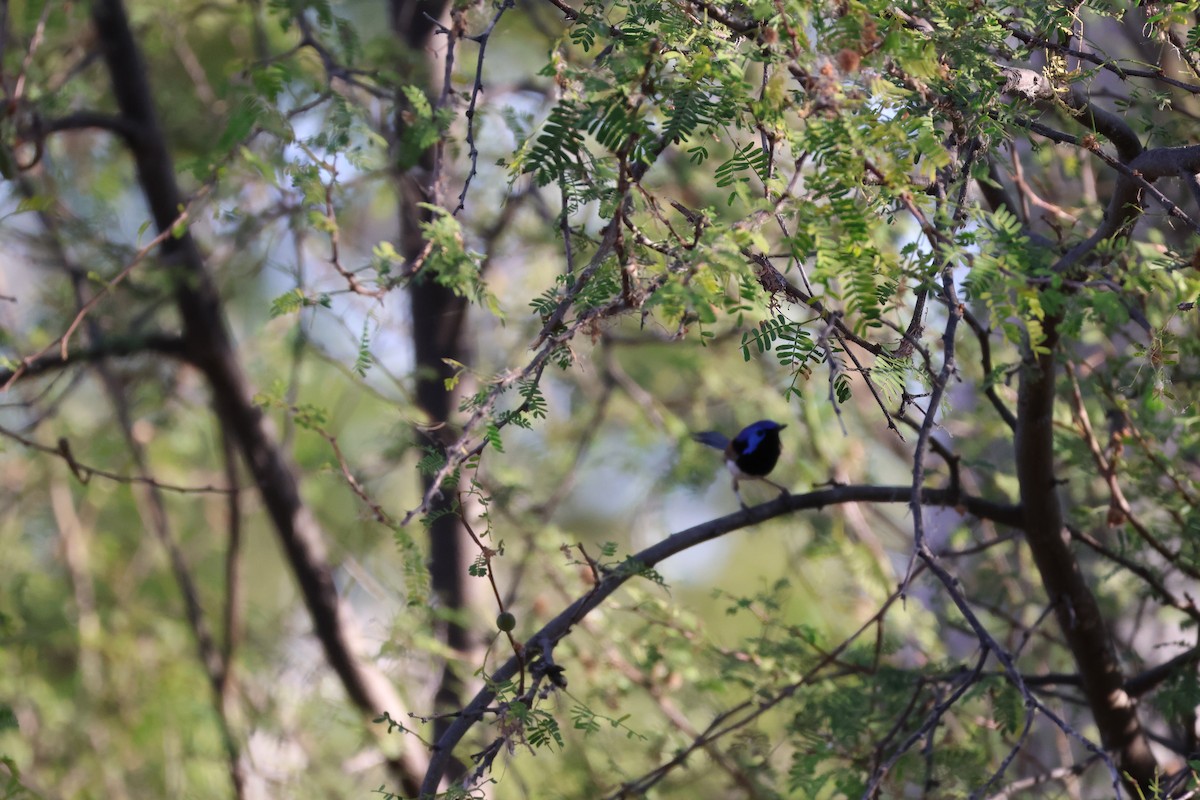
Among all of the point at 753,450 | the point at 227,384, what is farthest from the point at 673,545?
the point at 227,384

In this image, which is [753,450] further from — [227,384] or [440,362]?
[227,384]

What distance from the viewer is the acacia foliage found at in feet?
6.25

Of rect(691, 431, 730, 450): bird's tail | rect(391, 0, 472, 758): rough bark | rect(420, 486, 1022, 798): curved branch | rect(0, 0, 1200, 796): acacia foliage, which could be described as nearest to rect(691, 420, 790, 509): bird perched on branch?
rect(691, 431, 730, 450): bird's tail

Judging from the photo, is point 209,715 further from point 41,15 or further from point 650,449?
point 41,15

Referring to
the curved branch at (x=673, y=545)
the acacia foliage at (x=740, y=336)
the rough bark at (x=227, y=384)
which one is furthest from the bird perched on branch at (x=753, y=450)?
the rough bark at (x=227, y=384)

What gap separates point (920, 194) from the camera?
1.84 m

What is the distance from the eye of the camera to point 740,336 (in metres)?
3.67

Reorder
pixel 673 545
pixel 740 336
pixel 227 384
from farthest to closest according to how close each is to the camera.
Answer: pixel 227 384, pixel 740 336, pixel 673 545

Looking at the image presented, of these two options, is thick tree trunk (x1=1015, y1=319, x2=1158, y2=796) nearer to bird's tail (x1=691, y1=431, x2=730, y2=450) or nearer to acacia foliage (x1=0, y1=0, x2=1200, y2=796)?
acacia foliage (x1=0, y1=0, x2=1200, y2=796)

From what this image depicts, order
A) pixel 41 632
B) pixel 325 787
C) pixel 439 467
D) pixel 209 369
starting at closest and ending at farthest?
1. pixel 439 467
2. pixel 209 369
3. pixel 325 787
4. pixel 41 632

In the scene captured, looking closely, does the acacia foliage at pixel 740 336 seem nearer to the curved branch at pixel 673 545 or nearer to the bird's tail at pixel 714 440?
the curved branch at pixel 673 545

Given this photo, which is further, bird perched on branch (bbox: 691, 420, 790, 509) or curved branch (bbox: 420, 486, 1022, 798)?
bird perched on branch (bbox: 691, 420, 790, 509)

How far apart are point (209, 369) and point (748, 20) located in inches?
125

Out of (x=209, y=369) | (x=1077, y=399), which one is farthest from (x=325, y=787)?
(x=1077, y=399)
